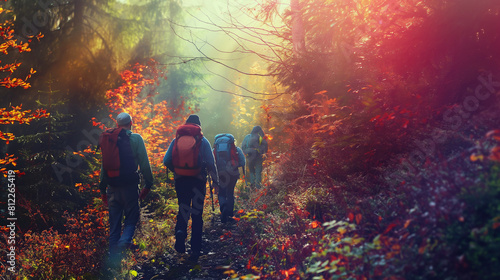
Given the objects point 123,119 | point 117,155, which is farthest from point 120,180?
point 123,119

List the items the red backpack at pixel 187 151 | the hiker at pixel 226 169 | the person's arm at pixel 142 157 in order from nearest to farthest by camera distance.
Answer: the person's arm at pixel 142 157 → the red backpack at pixel 187 151 → the hiker at pixel 226 169

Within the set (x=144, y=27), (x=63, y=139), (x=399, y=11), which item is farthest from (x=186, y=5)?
(x=399, y=11)

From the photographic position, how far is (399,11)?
5.38m

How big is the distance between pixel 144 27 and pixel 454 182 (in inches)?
508

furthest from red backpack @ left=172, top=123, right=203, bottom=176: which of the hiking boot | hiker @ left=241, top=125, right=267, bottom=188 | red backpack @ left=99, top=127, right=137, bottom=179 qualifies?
hiker @ left=241, top=125, right=267, bottom=188

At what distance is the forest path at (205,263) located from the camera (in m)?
5.46

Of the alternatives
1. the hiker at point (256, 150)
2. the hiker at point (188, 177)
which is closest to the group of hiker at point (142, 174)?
the hiker at point (188, 177)

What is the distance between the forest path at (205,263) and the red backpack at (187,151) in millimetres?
1454

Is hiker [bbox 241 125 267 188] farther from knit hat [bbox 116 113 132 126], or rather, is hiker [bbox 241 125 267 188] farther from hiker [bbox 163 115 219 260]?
knit hat [bbox 116 113 132 126]

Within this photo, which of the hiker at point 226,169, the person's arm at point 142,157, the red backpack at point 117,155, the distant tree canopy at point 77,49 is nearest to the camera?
the red backpack at point 117,155

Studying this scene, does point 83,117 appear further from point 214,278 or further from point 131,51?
point 214,278

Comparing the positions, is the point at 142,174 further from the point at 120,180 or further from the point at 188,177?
the point at 188,177

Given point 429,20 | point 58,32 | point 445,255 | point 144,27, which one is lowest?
point 445,255

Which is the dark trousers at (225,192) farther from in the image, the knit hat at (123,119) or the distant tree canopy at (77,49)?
the distant tree canopy at (77,49)
